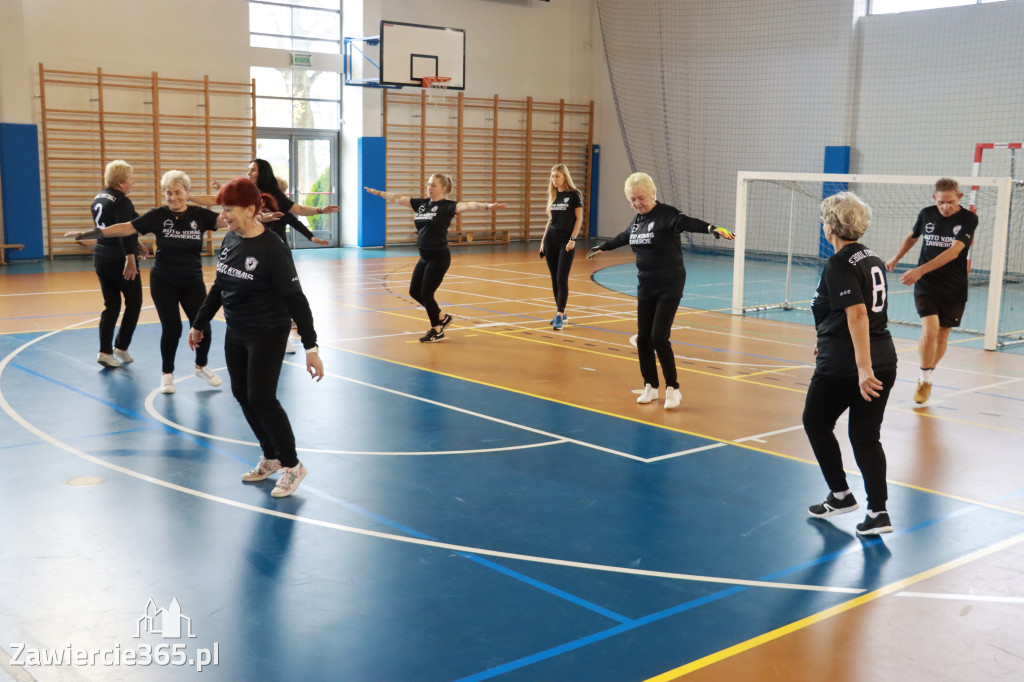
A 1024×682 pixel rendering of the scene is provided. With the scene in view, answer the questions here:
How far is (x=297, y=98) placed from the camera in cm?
2192

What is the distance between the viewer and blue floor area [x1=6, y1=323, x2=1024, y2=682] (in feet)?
13.0

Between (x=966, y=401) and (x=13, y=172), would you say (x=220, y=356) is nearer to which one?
(x=966, y=401)

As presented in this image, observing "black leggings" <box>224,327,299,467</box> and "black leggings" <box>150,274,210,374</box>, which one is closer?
"black leggings" <box>224,327,299,467</box>

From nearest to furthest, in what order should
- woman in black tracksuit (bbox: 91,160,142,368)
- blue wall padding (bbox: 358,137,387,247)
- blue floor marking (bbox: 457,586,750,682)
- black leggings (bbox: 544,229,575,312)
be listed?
blue floor marking (bbox: 457,586,750,682), woman in black tracksuit (bbox: 91,160,142,368), black leggings (bbox: 544,229,575,312), blue wall padding (bbox: 358,137,387,247)

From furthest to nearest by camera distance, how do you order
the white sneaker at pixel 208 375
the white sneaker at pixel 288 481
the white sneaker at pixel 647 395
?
the white sneaker at pixel 208 375 → the white sneaker at pixel 647 395 → the white sneaker at pixel 288 481

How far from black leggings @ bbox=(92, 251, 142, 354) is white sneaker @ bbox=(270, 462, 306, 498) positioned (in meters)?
4.05

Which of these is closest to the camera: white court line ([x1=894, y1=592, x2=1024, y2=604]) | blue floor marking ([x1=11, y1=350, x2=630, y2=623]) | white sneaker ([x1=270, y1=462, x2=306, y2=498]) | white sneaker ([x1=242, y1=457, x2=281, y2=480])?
blue floor marking ([x1=11, y1=350, x2=630, y2=623])

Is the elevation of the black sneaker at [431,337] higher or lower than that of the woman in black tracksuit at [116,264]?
lower

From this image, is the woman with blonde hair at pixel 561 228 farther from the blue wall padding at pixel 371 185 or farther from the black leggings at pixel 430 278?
the blue wall padding at pixel 371 185

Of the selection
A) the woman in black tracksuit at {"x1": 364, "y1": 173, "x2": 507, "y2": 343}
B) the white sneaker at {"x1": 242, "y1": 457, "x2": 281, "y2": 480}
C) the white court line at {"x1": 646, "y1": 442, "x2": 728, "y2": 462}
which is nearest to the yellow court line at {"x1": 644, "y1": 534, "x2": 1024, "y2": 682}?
the white court line at {"x1": 646, "y1": 442, "x2": 728, "y2": 462}

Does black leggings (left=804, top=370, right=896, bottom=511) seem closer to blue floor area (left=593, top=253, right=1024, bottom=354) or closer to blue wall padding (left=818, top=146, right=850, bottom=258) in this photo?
blue floor area (left=593, top=253, right=1024, bottom=354)

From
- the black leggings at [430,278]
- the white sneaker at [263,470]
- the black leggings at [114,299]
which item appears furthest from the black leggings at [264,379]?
the black leggings at [430,278]

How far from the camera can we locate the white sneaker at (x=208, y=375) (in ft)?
27.7

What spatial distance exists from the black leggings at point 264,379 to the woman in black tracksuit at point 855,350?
300 centimetres
